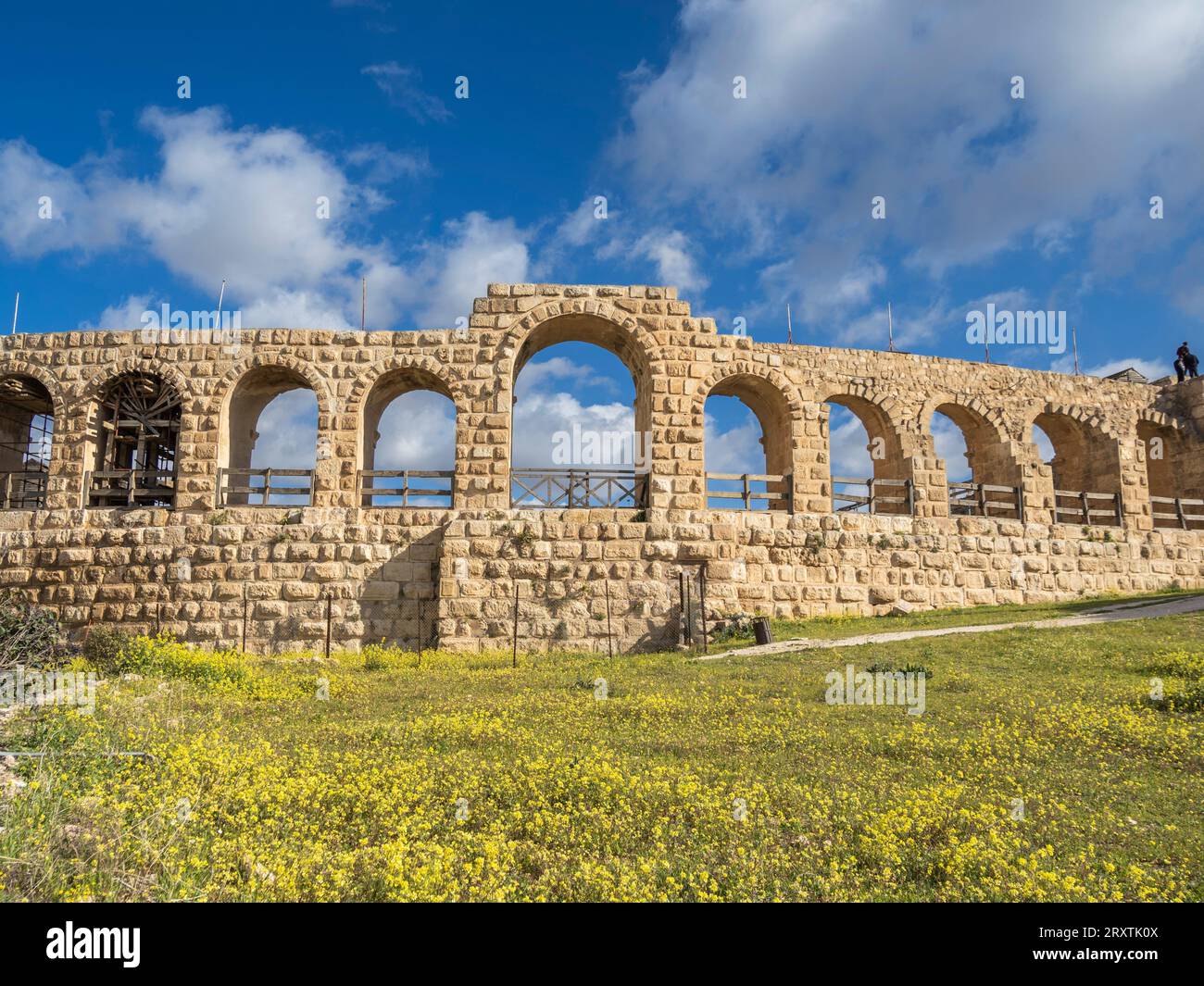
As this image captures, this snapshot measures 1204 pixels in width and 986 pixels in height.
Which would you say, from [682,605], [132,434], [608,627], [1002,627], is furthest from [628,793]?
[132,434]

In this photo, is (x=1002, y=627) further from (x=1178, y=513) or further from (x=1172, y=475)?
(x=1172, y=475)

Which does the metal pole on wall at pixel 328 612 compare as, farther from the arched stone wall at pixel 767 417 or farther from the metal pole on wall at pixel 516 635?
the arched stone wall at pixel 767 417

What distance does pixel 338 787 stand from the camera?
6.43m

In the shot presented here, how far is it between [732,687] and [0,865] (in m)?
8.60

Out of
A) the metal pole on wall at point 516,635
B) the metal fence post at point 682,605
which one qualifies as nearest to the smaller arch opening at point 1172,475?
the metal fence post at point 682,605

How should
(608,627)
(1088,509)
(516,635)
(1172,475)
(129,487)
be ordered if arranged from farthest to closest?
1. (1172,475)
2. (1088,509)
3. (129,487)
4. (608,627)
5. (516,635)

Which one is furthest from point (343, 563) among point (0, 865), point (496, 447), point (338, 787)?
point (0, 865)

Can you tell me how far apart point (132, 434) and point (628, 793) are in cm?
1839

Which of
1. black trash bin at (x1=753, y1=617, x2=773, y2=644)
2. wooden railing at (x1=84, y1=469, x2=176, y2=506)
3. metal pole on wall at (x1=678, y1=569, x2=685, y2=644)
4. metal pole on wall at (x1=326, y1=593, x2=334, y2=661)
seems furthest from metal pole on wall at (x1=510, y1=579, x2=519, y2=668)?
wooden railing at (x1=84, y1=469, x2=176, y2=506)

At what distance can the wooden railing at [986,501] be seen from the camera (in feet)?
65.6

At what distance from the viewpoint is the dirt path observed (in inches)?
565

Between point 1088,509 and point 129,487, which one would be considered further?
point 1088,509

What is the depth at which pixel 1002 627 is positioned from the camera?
15336 millimetres

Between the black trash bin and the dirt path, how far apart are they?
0.24m
